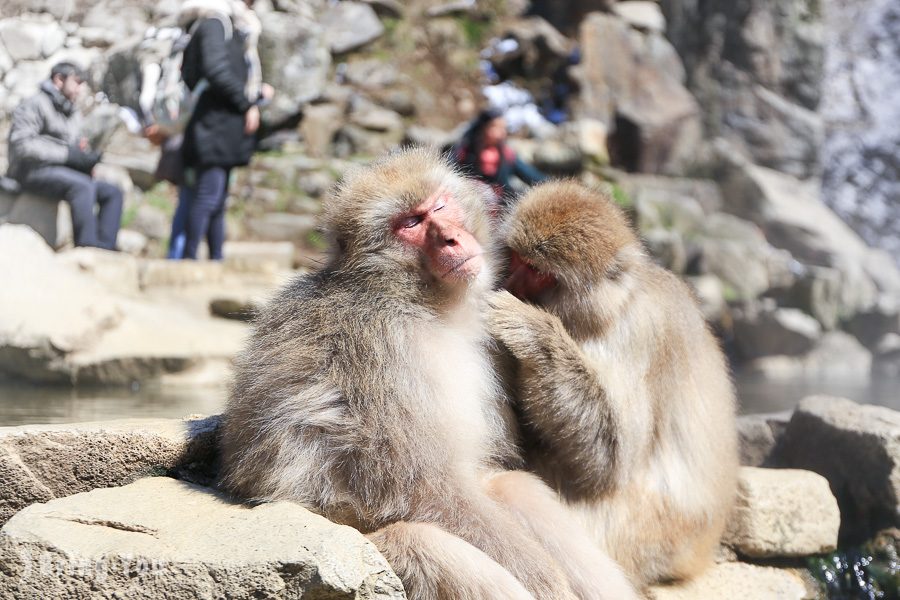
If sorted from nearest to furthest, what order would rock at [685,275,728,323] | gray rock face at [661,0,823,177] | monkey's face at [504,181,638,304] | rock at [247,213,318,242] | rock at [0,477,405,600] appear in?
rock at [0,477,405,600], monkey's face at [504,181,638,304], rock at [247,213,318,242], rock at [685,275,728,323], gray rock face at [661,0,823,177]

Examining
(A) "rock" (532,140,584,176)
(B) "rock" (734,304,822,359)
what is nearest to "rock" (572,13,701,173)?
(A) "rock" (532,140,584,176)

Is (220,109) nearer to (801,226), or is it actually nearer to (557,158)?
(557,158)

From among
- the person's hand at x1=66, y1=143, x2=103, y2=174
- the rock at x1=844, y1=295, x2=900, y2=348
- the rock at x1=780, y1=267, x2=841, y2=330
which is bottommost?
the rock at x1=844, y1=295, x2=900, y2=348

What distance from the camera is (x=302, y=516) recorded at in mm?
1902

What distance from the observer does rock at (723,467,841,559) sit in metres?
2.99

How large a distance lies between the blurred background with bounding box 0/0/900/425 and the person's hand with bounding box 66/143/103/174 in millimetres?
209

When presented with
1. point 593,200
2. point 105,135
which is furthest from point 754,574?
point 105,135

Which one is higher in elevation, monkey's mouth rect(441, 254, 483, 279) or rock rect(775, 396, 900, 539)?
monkey's mouth rect(441, 254, 483, 279)

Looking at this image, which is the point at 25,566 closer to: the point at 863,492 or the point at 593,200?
the point at 593,200

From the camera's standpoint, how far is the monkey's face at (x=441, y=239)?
2.21 metres

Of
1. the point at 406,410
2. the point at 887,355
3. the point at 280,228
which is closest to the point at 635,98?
the point at 887,355

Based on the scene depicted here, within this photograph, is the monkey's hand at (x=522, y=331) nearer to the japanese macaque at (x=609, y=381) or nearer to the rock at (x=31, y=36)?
the japanese macaque at (x=609, y=381)

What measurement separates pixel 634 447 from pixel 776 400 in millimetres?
5053

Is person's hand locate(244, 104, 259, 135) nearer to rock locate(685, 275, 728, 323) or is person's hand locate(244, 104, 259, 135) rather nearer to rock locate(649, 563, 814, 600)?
rock locate(649, 563, 814, 600)
